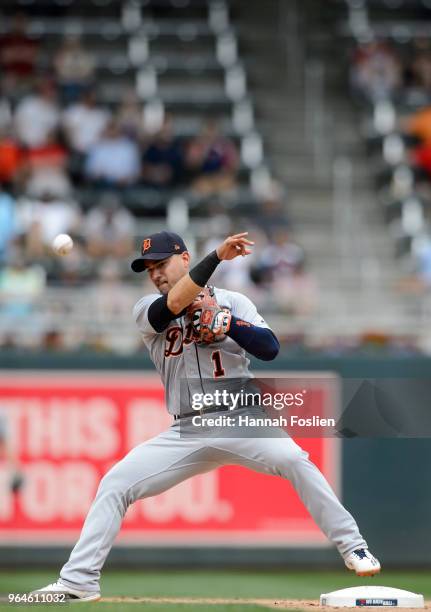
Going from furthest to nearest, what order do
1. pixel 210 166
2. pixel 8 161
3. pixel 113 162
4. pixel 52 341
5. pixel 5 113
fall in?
pixel 5 113
pixel 210 166
pixel 113 162
pixel 8 161
pixel 52 341

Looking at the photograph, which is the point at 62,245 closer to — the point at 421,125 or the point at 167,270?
the point at 167,270

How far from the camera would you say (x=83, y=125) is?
51.2 feet

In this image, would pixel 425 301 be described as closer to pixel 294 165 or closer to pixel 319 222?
pixel 319 222

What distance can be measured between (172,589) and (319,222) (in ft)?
21.6

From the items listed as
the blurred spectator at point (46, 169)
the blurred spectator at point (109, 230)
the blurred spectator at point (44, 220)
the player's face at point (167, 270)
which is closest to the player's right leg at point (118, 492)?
the player's face at point (167, 270)

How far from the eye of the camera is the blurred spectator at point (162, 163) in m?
15.2

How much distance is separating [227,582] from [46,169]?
5.80 meters

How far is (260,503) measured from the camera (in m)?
12.0

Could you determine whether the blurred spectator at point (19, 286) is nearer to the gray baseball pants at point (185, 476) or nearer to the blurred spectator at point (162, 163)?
the blurred spectator at point (162, 163)

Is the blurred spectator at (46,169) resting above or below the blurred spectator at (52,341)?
above

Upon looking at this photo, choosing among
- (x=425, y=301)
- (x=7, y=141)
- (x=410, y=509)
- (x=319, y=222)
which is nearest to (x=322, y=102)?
(x=319, y=222)

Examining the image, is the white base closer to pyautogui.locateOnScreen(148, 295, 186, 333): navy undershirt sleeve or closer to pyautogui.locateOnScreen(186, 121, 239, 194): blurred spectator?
pyautogui.locateOnScreen(148, 295, 186, 333): navy undershirt sleeve

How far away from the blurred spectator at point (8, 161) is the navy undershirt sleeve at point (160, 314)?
25.0 feet

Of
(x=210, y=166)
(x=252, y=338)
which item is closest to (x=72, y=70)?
(x=210, y=166)
